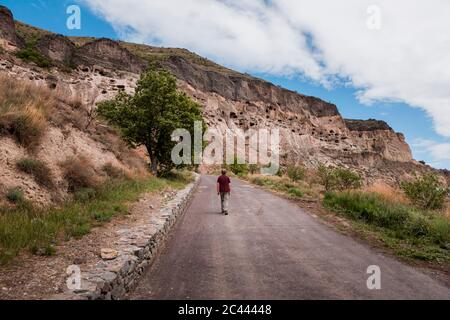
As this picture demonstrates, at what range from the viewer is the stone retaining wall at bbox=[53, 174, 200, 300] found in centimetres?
490

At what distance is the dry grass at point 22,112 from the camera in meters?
11.0

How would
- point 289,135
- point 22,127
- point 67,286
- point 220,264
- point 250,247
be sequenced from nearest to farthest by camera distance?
point 67,286 < point 220,264 < point 250,247 < point 22,127 < point 289,135

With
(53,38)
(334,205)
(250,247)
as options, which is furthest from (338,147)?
(250,247)

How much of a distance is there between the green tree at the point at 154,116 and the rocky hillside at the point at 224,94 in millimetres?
24370

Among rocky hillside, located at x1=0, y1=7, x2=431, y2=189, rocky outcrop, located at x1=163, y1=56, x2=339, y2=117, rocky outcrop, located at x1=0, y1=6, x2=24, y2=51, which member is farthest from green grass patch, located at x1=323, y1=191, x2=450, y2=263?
rocky outcrop, located at x1=163, y1=56, x2=339, y2=117

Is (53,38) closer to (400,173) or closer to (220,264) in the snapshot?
(220,264)

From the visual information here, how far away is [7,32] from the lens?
54375mm

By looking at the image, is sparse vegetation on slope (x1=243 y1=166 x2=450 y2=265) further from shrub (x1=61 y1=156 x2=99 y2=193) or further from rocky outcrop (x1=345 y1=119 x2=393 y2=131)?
rocky outcrop (x1=345 y1=119 x2=393 y2=131)

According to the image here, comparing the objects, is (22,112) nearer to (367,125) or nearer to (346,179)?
(346,179)

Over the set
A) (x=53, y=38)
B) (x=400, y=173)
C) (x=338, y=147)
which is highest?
(x=53, y=38)

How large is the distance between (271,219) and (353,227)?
2996mm

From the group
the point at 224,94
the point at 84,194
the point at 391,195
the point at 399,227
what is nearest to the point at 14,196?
the point at 84,194

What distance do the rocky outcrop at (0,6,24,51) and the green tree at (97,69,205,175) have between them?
39095mm
